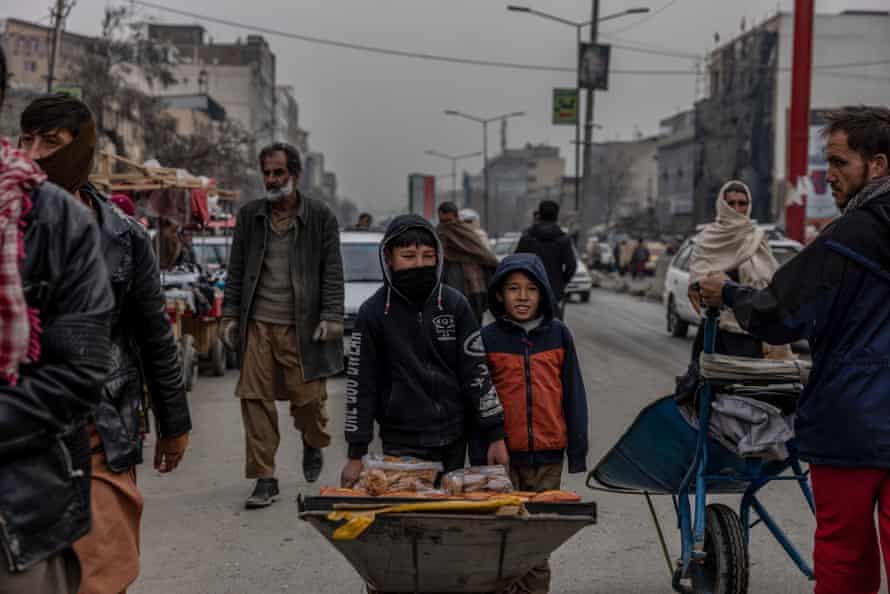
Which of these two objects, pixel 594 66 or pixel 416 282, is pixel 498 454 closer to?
pixel 416 282

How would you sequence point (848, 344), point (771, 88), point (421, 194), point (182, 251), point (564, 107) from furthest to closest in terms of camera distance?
point (771, 88) < point (421, 194) < point (564, 107) < point (182, 251) < point (848, 344)

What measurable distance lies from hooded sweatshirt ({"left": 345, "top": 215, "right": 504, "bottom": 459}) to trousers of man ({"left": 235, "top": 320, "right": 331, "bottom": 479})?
2.37 m

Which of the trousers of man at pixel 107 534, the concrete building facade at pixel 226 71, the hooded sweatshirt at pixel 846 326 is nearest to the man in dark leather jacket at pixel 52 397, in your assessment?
the trousers of man at pixel 107 534

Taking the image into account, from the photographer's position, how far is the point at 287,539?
5789 millimetres

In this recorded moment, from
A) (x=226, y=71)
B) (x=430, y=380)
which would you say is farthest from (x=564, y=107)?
(x=226, y=71)

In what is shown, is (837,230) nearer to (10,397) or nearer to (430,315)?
(430,315)

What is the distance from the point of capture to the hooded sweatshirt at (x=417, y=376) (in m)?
4.16

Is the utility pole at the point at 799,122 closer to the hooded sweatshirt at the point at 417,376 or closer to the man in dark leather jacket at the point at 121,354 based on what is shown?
the hooded sweatshirt at the point at 417,376

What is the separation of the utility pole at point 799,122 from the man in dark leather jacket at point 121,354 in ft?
60.3

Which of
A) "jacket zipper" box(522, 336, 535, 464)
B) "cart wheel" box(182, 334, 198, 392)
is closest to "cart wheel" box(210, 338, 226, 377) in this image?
"cart wheel" box(182, 334, 198, 392)

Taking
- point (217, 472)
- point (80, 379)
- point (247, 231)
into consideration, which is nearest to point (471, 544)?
point (80, 379)

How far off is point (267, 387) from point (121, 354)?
3476 millimetres

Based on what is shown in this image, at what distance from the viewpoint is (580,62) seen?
31.9 meters

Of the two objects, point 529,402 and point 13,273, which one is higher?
point 13,273
